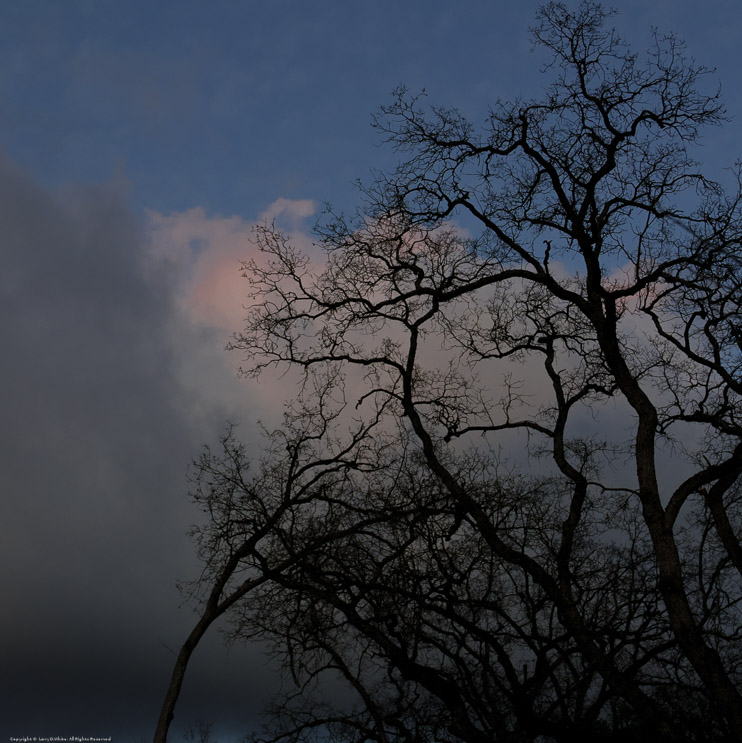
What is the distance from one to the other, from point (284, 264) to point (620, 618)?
9.13 m

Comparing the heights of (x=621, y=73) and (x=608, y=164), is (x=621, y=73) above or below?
above

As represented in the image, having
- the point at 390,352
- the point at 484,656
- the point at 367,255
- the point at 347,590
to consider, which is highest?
the point at 367,255

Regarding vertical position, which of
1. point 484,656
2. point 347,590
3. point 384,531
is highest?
point 384,531

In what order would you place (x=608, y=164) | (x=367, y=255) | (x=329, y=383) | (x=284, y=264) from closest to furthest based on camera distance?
1. (x=608, y=164)
2. (x=367, y=255)
3. (x=284, y=264)
4. (x=329, y=383)

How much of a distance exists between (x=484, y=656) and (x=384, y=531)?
9.39 feet

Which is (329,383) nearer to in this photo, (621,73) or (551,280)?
(551,280)

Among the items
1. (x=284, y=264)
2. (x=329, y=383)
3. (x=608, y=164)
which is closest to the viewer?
(x=608, y=164)

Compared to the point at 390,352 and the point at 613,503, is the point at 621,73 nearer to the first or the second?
the point at 390,352

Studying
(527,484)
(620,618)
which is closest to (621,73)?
(527,484)

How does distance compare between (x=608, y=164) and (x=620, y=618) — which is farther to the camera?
(x=620, y=618)

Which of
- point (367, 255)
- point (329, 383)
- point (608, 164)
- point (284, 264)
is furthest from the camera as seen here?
point (329, 383)

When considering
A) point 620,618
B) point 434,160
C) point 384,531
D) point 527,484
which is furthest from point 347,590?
point 434,160

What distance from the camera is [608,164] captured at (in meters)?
13.5

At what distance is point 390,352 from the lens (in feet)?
48.5
